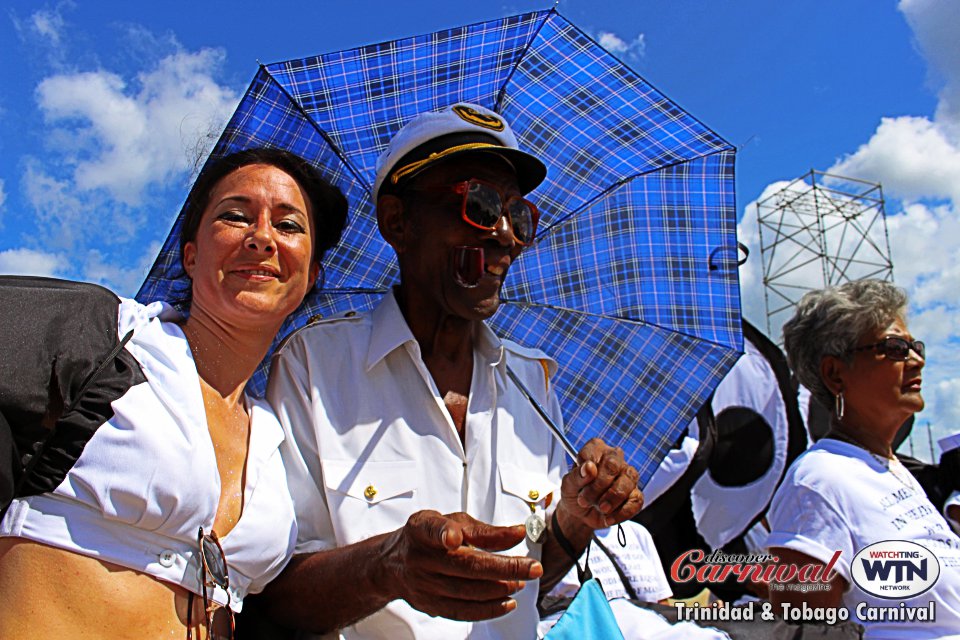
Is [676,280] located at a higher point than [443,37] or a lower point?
lower

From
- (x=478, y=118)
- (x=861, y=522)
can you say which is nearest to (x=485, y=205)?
(x=478, y=118)

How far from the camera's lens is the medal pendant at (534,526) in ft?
7.11

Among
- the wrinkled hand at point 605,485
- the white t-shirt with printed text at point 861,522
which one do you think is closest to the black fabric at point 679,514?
the white t-shirt with printed text at point 861,522

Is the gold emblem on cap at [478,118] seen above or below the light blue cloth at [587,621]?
above

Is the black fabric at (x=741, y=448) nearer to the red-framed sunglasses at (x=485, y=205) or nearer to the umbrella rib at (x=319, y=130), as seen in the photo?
the red-framed sunglasses at (x=485, y=205)

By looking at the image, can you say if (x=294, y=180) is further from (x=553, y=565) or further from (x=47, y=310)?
(x=553, y=565)

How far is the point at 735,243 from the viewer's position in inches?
112

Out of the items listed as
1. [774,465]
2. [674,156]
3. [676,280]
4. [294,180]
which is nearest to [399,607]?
[294,180]

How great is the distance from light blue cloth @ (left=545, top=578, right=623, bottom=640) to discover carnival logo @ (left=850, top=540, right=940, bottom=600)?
1630mm

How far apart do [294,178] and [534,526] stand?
3.95 feet

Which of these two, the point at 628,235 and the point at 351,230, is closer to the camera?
the point at 351,230

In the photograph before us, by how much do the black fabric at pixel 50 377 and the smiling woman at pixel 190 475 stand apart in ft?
0.11

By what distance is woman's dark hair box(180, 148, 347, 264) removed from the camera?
7.22 ft

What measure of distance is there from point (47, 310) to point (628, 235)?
6.52 feet
